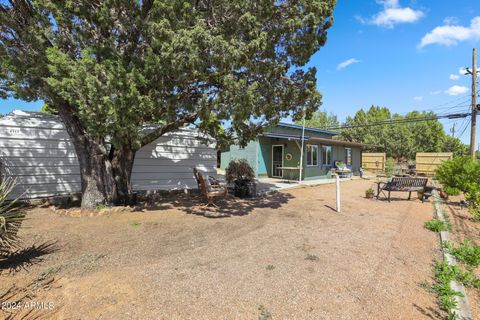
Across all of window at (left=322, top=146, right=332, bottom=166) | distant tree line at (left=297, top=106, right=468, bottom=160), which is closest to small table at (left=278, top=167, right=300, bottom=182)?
window at (left=322, top=146, right=332, bottom=166)

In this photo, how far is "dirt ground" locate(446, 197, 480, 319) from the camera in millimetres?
2969

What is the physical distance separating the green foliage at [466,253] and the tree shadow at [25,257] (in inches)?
261

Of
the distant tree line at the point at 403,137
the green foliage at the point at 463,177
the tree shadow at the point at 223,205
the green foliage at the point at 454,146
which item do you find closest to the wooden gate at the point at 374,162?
the distant tree line at the point at 403,137

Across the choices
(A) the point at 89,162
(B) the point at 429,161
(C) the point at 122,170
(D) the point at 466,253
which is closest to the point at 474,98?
(B) the point at 429,161

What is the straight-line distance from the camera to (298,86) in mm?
6941

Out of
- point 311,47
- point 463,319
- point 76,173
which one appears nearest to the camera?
point 463,319

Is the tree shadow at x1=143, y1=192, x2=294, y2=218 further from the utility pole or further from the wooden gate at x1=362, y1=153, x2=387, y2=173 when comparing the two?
the wooden gate at x1=362, y1=153, x2=387, y2=173

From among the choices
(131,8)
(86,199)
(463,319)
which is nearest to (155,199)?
(86,199)

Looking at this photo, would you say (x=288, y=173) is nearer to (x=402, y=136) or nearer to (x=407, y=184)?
(x=407, y=184)

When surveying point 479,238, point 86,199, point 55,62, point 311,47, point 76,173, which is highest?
point 311,47

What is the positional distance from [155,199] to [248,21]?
6.32m

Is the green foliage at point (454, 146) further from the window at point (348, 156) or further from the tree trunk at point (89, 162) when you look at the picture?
the tree trunk at point (89, 162)

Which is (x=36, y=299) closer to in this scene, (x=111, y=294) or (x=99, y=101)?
(x=111, y=294)

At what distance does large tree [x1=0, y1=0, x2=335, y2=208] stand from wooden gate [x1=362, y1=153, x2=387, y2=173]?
22.3 metres
